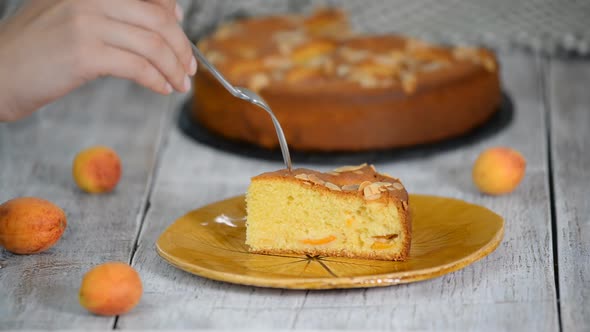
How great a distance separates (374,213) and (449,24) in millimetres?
1272

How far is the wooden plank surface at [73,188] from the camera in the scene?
1516 mm

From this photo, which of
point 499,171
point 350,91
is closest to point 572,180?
A: point 499,171

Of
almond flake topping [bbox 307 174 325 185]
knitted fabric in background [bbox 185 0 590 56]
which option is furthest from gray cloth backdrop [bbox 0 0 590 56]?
almond flake topping [bbox 307 174 325 185]

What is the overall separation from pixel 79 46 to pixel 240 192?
58cm

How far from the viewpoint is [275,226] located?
5.26 feet

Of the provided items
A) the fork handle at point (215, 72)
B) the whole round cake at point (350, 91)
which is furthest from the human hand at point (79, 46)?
the whole round cake at point (350, 91)

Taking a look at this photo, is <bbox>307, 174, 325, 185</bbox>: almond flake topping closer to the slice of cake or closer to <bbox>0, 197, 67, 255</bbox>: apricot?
the slice of cake

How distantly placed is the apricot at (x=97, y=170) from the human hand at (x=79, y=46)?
1.13ft

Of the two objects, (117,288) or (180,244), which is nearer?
(117,288)

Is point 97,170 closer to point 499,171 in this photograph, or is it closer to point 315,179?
point 315,179

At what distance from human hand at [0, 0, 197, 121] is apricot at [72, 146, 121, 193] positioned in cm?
34

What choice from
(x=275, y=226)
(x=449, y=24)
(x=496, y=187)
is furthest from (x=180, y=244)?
(x=449, y=24)

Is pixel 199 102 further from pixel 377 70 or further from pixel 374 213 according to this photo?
pixel 374 213

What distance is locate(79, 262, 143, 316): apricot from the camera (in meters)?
1.42
